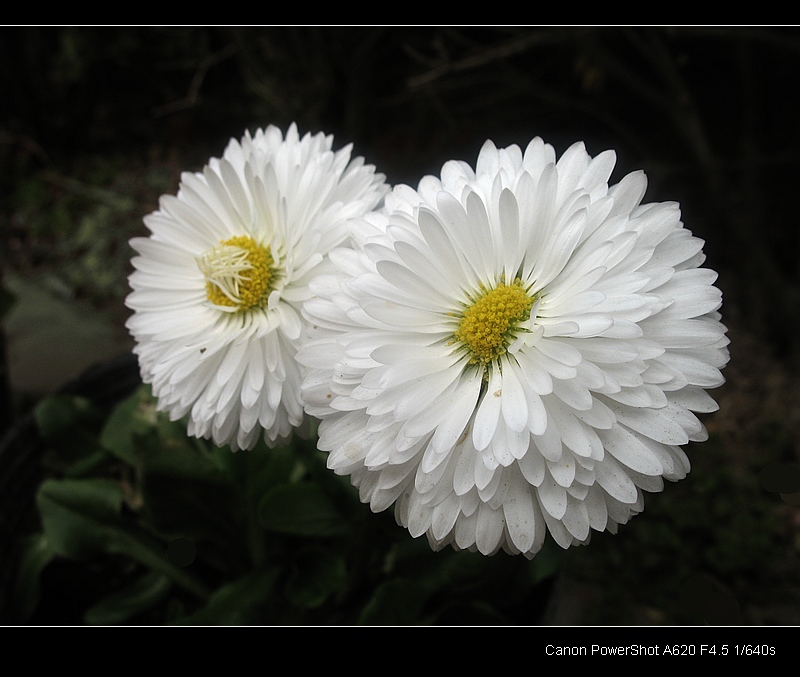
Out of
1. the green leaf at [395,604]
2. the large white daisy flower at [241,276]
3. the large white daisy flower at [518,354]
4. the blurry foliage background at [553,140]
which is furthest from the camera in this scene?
the blurry foliage background at [553,140]

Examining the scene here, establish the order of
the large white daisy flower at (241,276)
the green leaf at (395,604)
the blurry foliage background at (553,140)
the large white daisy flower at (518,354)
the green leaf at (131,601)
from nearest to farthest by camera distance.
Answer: the large white daisy flower at (518,354) → the large white daisy flower at (241,276) → the green leaf at (395,604) → the green leaf at (131,601) → the blurry foliage background at (553,140)

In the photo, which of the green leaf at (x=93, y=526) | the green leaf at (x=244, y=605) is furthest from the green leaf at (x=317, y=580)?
the green leaf at (x=93, y=526)

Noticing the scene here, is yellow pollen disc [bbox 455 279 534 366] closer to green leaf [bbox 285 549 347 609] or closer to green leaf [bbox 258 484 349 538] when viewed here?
green leaf [bbox 258 484 349 538]

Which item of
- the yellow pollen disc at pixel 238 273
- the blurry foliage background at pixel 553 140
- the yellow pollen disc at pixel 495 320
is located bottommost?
the yellow pollen disc at pixel 495 320

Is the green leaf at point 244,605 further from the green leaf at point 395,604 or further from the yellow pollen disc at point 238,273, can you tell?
the yellow pollen disc at point 238,273

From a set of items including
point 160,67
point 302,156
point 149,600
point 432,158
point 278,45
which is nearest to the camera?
point 302,156

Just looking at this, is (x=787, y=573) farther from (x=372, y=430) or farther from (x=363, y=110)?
(x=363, y=110)

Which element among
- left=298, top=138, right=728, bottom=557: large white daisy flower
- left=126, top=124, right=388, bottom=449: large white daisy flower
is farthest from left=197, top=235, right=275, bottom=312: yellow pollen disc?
left=298, top=138, right=728, bottom=557: large white daisy flower
